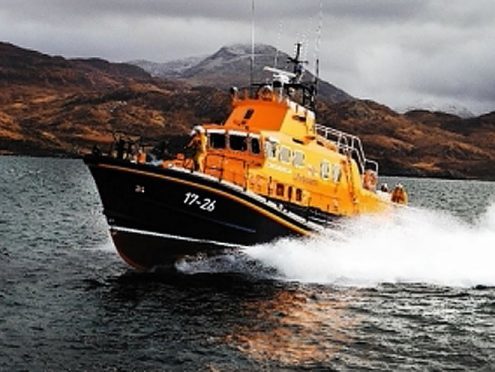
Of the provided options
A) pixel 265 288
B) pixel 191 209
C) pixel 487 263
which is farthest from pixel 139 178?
pixel 487 263

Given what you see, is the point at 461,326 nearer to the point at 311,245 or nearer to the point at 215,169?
the point at 311,245

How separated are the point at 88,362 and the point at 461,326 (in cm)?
946

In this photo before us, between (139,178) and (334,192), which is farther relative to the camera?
(334,192)

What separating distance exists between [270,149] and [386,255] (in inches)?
245

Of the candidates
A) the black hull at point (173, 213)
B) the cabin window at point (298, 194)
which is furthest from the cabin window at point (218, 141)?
the cabin window at point (298, 194)

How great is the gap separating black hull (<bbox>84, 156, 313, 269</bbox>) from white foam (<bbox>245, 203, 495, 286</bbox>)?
92 centimetres

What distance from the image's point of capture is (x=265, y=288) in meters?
20.1

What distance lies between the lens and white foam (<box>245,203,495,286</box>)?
2164 centimetres

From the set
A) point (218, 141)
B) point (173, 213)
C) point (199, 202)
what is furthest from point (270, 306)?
point (218, 141)

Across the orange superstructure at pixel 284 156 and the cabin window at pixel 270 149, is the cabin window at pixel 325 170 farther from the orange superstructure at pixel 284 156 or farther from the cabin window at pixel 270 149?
the cabin window at pixel 270 149

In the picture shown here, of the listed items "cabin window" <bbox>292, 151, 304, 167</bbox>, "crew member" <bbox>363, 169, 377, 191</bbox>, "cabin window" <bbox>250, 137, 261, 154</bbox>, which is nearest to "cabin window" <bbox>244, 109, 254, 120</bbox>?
"cabin window" <bbox>250, 137, 261, 154</bbox>

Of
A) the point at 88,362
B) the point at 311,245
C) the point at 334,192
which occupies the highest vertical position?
the point at 334,192

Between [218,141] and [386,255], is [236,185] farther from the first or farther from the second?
[386,255]

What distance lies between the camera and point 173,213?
19953mm
